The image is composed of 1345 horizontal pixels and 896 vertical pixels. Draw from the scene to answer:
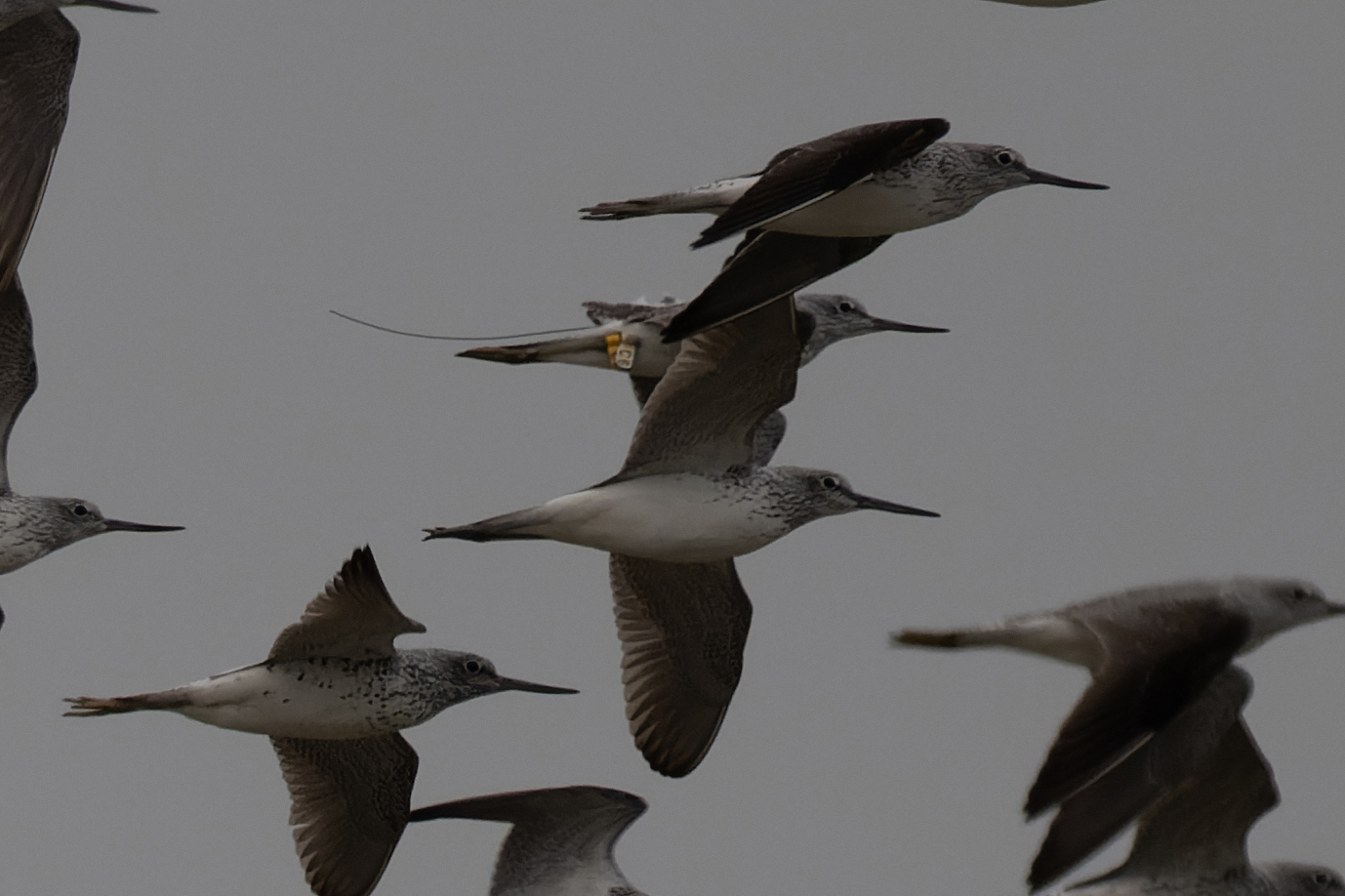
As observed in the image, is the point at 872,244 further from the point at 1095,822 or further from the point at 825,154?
the point at 1095,822

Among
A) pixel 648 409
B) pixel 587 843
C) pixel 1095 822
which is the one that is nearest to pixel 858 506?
pixel 648 409

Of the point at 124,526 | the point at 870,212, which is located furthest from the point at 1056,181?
the point at 124,526

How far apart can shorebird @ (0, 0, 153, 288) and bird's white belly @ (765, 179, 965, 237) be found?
12.1 ft

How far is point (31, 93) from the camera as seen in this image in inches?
570

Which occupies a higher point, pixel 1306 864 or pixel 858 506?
pixel 858 506

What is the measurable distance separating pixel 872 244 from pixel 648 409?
4.88ft

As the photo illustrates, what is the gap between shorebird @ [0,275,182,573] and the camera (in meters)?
16.2

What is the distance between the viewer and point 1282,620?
38.7 feet

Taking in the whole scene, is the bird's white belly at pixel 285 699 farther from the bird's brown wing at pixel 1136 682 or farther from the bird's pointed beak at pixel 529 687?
the bird's brown wing at pixel 1136 682

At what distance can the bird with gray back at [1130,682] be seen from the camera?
10.6 m

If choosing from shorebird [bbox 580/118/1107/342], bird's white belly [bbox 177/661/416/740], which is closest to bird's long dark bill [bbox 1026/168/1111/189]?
shorebird [bbox 580/118/1107/342]

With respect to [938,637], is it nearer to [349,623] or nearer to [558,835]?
[349,623]

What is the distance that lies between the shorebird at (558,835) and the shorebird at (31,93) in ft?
13.8

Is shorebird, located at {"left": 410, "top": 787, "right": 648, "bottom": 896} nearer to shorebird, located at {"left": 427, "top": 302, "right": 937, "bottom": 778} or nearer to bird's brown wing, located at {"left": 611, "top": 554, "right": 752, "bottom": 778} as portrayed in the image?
bird's brown wing, located at {"left": 611, "top": 554, "right": 752, "bottom": 778}
